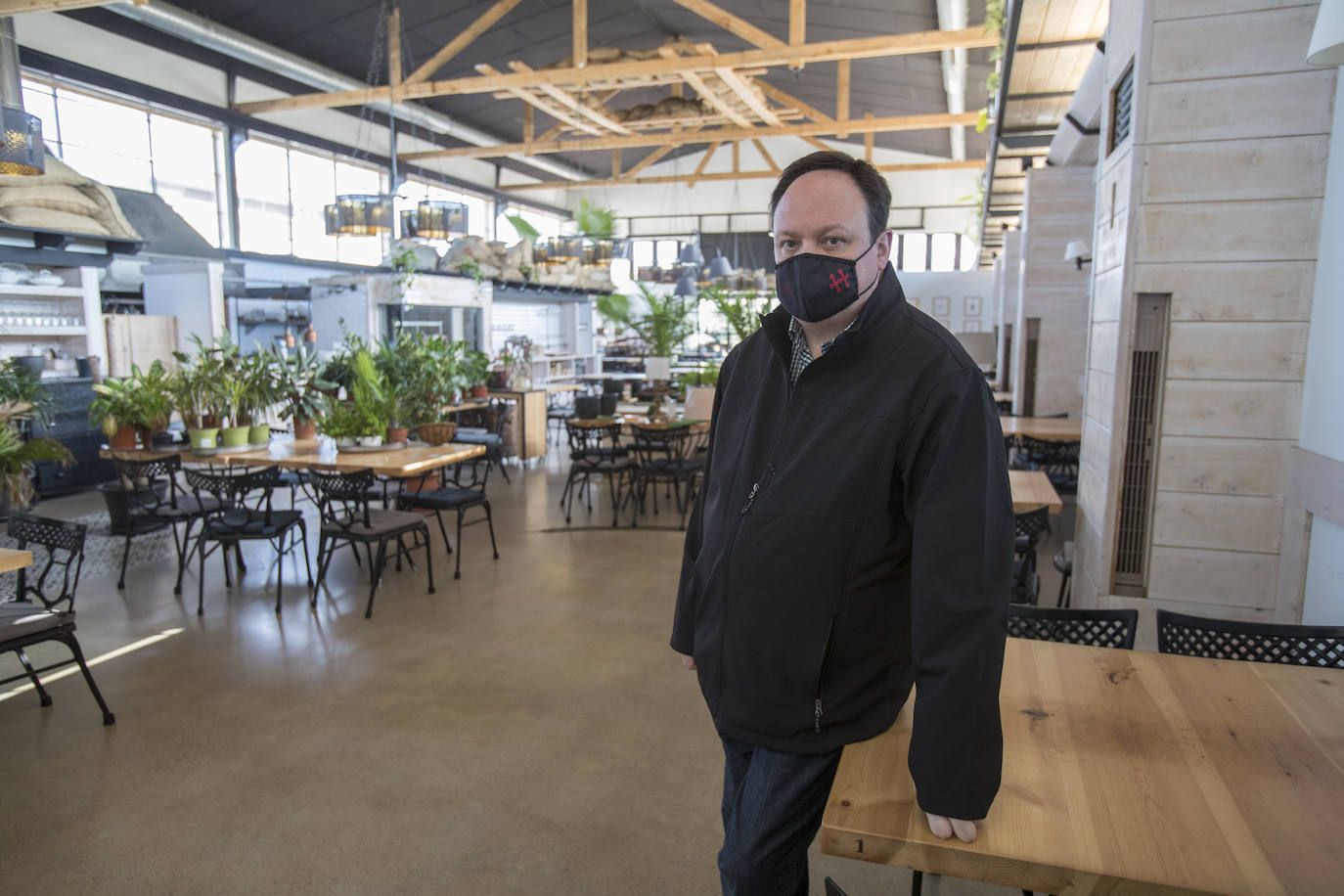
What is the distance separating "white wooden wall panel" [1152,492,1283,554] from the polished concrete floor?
4.87 ft

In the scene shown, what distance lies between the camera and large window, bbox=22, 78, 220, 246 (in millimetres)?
9133

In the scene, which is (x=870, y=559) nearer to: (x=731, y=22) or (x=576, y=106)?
(x=731, y=22)

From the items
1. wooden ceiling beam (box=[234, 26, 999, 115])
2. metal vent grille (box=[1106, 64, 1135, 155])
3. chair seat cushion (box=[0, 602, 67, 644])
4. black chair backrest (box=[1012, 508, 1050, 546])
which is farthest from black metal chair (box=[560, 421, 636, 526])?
metal vent grille (box=[1106, 64, 1135, 155])

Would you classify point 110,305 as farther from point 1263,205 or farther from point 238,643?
point 1263,205

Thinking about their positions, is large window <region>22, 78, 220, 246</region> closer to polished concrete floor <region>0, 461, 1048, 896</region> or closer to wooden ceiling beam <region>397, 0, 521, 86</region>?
wooden ceiling beam <region>397, 0, 521, 86</region>

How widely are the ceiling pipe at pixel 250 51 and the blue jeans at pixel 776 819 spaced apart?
327 inches

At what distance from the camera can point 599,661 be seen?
418 centimetres

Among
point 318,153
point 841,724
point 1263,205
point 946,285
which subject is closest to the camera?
point 841,724

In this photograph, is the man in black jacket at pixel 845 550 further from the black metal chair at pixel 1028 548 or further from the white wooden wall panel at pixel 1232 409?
the black metal chair at pixel 1028 548

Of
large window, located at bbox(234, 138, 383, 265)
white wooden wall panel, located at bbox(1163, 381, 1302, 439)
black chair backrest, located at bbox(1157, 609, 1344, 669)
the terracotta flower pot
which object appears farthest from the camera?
large window, located at bbox(234, 138, 383, 265)

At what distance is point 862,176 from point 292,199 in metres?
13.0

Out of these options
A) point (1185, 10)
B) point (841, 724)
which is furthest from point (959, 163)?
point (841, 724)

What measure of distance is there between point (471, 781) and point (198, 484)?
2991 mm

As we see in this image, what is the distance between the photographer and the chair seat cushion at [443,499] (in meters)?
5.57
